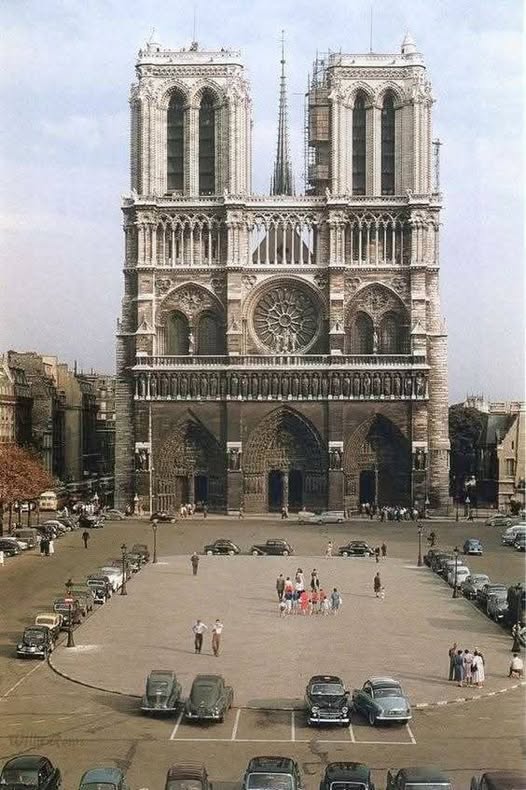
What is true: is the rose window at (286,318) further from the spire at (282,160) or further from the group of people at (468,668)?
the group of people at (468,668)

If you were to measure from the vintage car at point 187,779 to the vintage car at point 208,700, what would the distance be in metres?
6.91

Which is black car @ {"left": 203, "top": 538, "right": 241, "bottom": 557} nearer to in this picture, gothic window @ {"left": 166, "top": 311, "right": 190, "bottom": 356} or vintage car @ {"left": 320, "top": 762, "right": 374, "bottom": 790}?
gothic window @ {"left": 166, "top": 311, "right": 190, "bottom": 356}

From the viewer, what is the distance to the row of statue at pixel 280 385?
95.8 metres

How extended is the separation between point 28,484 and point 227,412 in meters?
19.2

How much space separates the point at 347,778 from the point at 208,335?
7376 centimetres

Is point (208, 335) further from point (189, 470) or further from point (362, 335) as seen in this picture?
point (362, 335)

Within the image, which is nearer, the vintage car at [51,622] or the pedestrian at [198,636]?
the pedestrian at [198,636]

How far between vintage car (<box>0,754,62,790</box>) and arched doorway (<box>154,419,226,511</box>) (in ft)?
229

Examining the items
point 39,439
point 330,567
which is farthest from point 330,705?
point 39,439

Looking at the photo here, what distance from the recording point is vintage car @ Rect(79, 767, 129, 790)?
26109 mm

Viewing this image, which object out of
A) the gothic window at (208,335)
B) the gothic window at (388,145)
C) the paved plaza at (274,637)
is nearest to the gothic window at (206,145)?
the gothic window at (208,335)

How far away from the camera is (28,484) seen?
82.8 metres

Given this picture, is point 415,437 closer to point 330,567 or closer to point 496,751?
point 330,567

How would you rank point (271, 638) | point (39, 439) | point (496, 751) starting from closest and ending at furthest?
point (496, 751), point (271, 638), point (39, 439)
